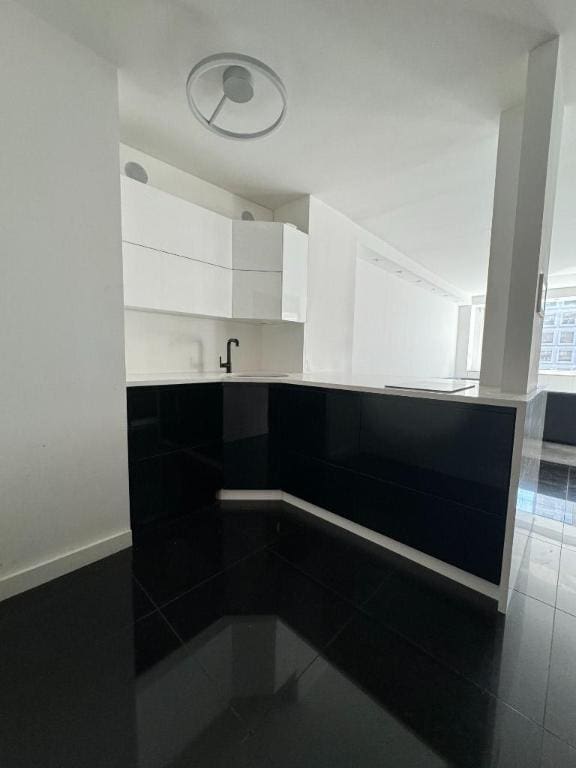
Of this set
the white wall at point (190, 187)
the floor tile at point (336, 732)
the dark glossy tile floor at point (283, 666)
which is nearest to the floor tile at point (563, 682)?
the dark glossy tile floor at point (283, 666)

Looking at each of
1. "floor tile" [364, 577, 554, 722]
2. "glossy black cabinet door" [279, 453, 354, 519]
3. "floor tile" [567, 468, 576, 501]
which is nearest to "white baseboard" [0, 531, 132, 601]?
"glossy black cabinet door" [279, 453, 354, 519]

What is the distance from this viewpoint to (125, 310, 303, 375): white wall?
2.27m

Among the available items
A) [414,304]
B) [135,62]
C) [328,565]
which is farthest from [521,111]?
[414,304]

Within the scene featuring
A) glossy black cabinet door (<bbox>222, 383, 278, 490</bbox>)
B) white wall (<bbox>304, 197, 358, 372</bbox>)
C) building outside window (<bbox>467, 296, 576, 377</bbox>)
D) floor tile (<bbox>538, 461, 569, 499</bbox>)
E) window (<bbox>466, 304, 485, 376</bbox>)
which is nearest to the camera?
glossy black cabinet door (<bbox>222, 383, 278, 490</bbox>)

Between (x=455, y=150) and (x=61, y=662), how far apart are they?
332cm

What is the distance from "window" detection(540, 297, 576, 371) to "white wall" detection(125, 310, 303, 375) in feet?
17.3

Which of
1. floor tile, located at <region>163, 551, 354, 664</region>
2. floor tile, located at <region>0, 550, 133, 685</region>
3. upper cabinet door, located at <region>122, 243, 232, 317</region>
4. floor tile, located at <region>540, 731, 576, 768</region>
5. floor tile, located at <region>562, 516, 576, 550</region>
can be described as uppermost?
upper cabinet door, located at <region>122, 243, 232, 317</region>

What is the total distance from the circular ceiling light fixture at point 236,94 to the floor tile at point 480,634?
227cm

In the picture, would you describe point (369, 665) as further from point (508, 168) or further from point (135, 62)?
point (135, 62)

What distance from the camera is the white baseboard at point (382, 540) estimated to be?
144cm

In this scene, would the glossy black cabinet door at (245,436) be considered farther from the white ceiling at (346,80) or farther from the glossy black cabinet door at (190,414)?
the white ceiling at (346,80)

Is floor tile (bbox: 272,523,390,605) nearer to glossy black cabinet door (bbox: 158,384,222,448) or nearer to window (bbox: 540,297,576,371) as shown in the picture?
glossy black cabinet door (bbox: 158,384,222,448)

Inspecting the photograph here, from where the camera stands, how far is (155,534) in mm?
1886

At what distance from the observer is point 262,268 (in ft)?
8.34
